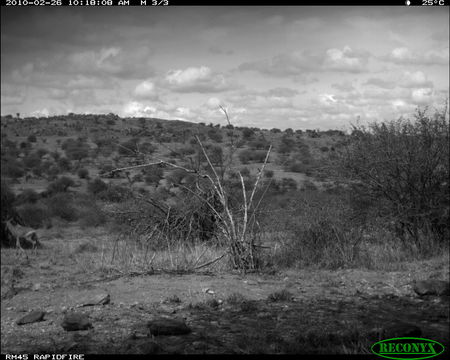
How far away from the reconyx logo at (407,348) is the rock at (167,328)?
247 cm

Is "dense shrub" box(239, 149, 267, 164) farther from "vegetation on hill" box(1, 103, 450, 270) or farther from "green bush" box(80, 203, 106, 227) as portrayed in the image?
"vegetation on hill" box(1, 103, 450, 270)

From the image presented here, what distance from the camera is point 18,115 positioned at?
222 ft

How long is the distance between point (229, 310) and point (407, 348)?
10.2 ft

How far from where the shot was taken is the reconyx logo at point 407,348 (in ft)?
21.3

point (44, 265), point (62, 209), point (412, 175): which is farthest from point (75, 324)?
point (62, 209)

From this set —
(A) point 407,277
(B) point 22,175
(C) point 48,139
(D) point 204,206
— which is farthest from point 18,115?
(A) point 407,277

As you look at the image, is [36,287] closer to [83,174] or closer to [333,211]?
[333,211]

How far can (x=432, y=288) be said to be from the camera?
9797 millimetres

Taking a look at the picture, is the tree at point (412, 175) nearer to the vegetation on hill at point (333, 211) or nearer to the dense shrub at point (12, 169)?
the vegetation on hill at point (333, 211)

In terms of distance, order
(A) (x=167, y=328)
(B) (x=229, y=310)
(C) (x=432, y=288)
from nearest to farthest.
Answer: (A) (x=167, y=328)
(B) (x=229, y=310)
(C) (x=432, y=288)

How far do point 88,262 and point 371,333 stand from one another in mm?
8623

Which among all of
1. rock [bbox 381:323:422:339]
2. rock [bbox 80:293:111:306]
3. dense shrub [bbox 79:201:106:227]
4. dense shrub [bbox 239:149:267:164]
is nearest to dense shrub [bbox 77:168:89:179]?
dense shrub [bbox 239:149:267:164]

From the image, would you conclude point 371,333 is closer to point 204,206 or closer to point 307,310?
point 307,310

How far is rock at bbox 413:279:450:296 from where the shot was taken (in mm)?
9750
